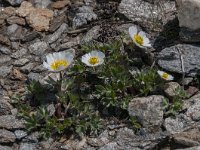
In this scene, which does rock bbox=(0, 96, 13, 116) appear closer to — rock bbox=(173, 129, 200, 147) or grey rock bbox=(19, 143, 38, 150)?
grey rock bbox=(19, 143, 38, 150)

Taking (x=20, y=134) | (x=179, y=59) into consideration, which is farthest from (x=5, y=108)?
(x=179, y=59)

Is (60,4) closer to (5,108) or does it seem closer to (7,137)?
(5,108)

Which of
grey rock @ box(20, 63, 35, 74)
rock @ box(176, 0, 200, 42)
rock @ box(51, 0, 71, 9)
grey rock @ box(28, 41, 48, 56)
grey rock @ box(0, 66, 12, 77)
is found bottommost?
grey rock @ box(0, 66, 12, 77)

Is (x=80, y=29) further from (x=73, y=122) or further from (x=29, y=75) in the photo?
(x=73, y=122)

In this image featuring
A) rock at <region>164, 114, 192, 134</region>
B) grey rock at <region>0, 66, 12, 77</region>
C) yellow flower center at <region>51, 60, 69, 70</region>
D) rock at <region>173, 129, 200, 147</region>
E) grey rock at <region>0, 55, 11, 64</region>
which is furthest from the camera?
grey rock at <region>0, 55, 11, 64</region>

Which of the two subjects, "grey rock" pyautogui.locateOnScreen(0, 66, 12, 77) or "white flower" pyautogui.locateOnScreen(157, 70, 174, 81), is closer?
"white flower" pyautogui.locateOnScreen(157, 70, 174, 81)

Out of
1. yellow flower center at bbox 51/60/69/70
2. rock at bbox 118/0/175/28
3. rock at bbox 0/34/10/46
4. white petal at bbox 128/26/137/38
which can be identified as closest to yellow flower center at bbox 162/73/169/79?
white petal at bbox 128/26/137/38

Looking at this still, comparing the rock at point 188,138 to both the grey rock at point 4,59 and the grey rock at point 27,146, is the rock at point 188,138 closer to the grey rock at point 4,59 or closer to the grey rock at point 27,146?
the grey rock at point 27,146
